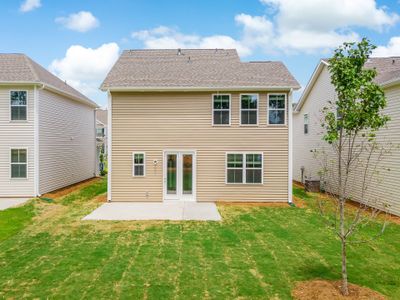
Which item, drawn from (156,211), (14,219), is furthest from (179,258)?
(14,219)

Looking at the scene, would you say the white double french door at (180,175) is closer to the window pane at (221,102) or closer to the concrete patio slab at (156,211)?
the concrete patio slab at (156,211)

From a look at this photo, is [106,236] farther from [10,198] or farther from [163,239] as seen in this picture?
[10,198]

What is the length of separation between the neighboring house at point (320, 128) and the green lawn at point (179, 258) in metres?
2.57

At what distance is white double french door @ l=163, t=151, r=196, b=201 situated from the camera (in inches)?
519

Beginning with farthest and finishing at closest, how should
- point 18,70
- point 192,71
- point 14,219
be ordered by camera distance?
point 18,70, point 192,71, point 14,219

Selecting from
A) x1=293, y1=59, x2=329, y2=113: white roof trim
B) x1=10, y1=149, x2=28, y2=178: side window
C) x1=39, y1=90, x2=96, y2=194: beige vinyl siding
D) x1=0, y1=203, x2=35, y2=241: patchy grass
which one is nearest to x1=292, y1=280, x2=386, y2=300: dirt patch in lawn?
x1=0, y1=203, x2=35, y2=241: patchy grass

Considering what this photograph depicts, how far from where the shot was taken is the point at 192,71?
553 inches

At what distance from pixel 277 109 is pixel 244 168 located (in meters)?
3.06

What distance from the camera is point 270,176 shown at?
43.4ft

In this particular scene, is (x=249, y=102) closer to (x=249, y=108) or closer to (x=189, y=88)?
(x=249, y=108)

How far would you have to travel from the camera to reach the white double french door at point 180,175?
13180 millimetres

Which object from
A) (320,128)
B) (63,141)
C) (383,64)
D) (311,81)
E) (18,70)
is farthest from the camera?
(311,81)

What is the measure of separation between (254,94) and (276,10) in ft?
24.1

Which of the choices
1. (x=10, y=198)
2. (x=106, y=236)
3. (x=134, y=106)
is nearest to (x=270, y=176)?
(x=134, y=106)
